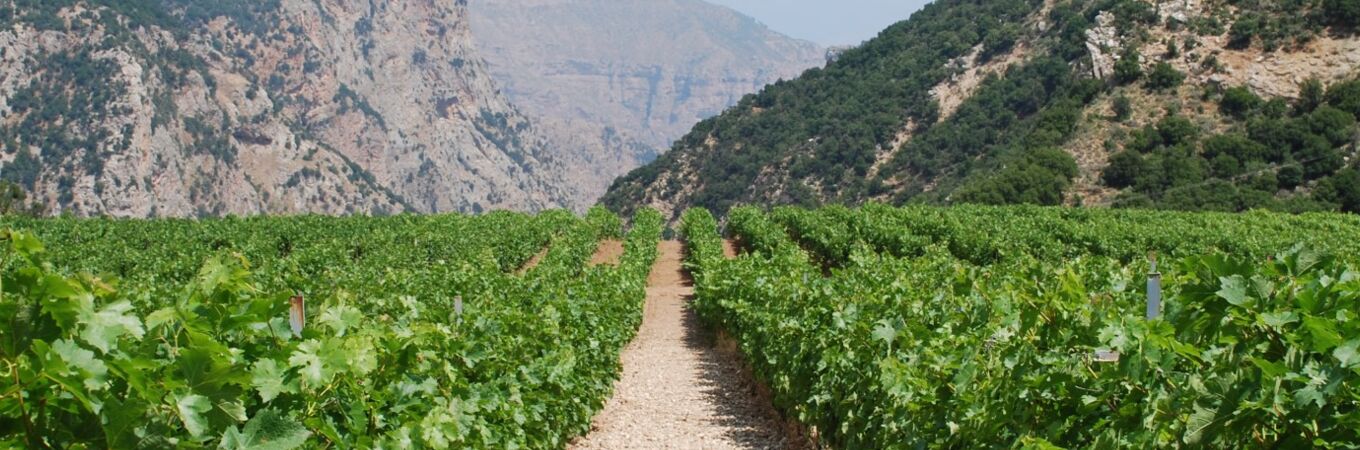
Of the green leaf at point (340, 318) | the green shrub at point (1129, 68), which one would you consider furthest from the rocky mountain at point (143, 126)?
the green leaf at point (340, 318)

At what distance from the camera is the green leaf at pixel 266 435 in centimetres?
284

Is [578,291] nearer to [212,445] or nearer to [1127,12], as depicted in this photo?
[212,445]


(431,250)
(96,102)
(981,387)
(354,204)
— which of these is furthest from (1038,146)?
(354,204)

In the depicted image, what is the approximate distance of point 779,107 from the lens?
93938 mm

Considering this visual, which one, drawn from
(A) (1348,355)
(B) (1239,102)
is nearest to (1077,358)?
(A) (1348,355)

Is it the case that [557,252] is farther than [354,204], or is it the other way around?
[354,204]

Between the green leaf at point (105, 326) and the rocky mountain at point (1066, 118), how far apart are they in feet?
156

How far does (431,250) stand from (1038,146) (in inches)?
1405

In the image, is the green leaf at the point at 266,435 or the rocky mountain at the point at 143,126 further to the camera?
the rocky mountain at the point at 143,126

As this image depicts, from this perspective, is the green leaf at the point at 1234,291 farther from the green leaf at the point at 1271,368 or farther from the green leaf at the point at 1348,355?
the green leaf at the point at 1348,355

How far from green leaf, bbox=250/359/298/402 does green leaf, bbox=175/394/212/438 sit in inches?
24.6

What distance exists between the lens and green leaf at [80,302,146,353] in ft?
8.69

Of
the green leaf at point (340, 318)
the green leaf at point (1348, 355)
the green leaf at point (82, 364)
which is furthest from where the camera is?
the green leaf at point (340, 318)

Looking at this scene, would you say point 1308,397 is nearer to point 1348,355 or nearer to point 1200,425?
point 1348,355
